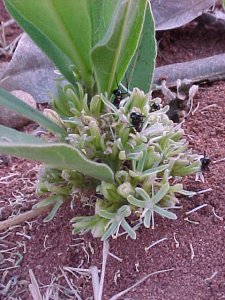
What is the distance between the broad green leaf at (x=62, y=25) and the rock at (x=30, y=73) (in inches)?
23.0

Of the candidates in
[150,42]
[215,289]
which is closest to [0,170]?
[150,42]

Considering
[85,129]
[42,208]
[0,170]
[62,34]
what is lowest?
[0,170]

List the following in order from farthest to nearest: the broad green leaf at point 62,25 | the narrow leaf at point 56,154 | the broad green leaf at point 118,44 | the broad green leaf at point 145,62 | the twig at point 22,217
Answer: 1. the broad green leaf at point 145,62
2. the twig at point 22,217
3. the broad green leaf at point 62,25
4. the broad green leaf at point 118,44
5. the narrow leaf at point 56,154

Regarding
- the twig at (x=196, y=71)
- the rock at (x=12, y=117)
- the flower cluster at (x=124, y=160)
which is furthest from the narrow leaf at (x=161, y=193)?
the rock at (x=12, y=117)

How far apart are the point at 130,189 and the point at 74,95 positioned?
228 mm

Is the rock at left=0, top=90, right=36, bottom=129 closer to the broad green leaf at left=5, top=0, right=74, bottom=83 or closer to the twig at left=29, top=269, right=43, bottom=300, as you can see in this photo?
the broad green leaf at left=5, top=0, right=74, bottom=83

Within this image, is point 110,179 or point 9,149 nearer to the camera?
point 9,149

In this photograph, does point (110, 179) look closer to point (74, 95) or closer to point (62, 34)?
point (74, 95)

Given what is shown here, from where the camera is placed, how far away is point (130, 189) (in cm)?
128

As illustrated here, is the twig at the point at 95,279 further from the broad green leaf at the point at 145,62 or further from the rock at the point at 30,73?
the rock at the point at 30,73

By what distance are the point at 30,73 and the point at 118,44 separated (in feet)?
2.68

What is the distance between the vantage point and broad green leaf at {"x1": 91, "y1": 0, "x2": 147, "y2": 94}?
1.20 metres

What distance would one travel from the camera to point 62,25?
134 cm

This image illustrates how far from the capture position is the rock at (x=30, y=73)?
6.64ft
